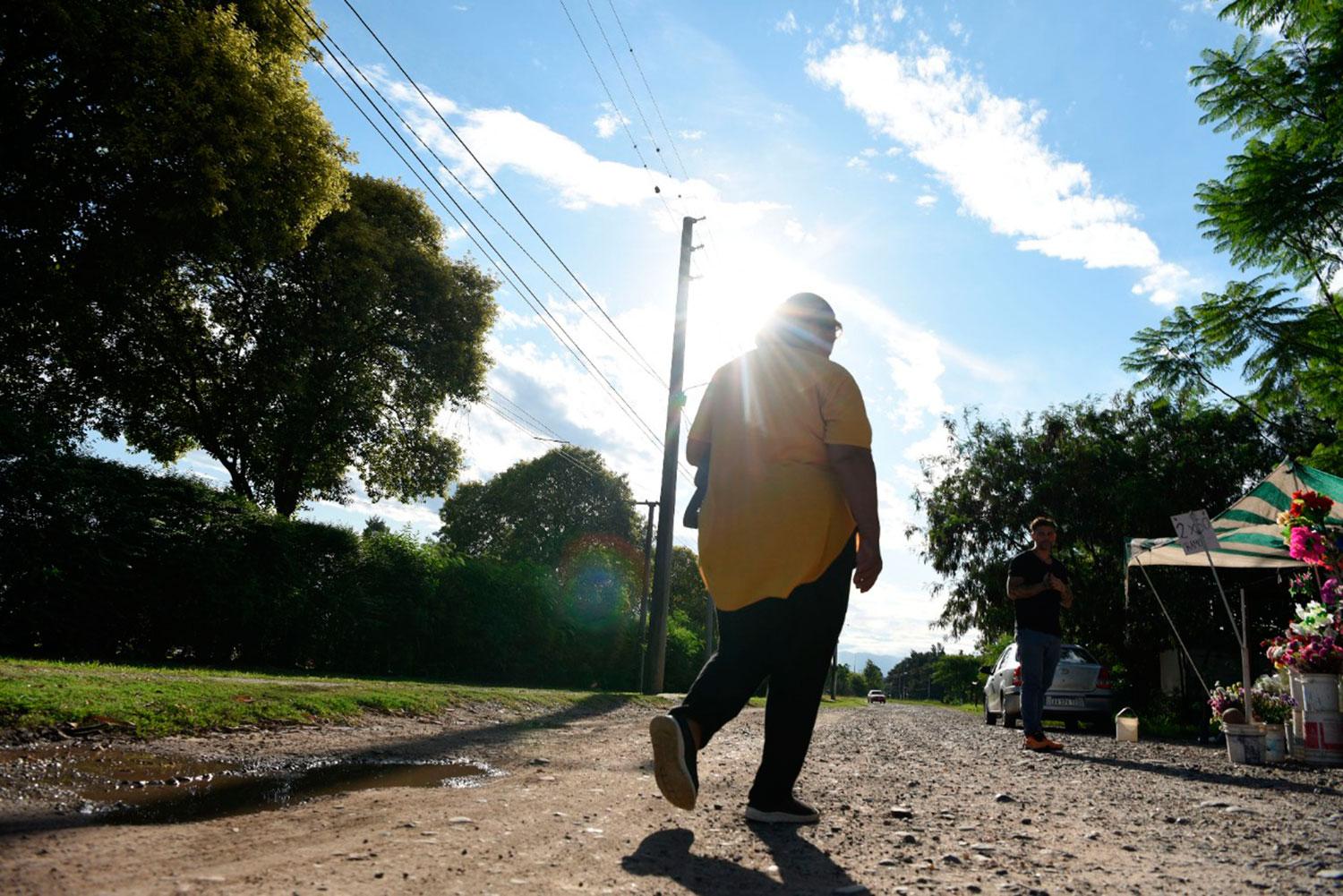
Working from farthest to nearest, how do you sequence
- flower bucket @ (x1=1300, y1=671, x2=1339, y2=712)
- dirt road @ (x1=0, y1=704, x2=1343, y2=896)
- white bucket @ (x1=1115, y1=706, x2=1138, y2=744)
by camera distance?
white bucket @ (x1=1115, y1=706, x2=1138, y2=744), flower bucket @ (x1=1300, y1=671, x2=1339, y2=712), dirt road @ (x1=0, y1=704, x2=1343, y2=896)

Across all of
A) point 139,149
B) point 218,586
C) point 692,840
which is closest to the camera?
point 692,840

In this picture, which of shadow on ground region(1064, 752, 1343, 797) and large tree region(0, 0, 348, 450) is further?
large tree region(0, 0, 348, 450)

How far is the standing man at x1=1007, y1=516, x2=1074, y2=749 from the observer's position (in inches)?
308

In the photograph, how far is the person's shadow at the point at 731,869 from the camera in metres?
2.27

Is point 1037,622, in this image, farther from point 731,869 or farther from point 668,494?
point 668,494

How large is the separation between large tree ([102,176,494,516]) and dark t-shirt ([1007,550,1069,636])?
1490 cm

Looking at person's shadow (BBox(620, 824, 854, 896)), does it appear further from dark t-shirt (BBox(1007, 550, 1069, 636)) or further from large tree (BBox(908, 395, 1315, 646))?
large tree (BBox(908, 395, 1315, 646))

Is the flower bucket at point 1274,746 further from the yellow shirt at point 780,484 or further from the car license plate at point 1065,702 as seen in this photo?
the yellow shirt at point 780,484

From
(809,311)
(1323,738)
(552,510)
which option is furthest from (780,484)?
(552,510)

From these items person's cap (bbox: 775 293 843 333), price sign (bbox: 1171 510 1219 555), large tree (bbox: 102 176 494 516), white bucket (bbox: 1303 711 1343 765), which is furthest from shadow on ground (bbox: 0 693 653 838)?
large tree (bbox: 102 176 494 516)

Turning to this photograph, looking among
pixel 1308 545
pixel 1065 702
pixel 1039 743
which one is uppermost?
pixel 1308 545

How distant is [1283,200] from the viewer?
891 centimetres

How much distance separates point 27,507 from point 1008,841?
428 inches

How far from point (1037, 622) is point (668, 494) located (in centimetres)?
1141
